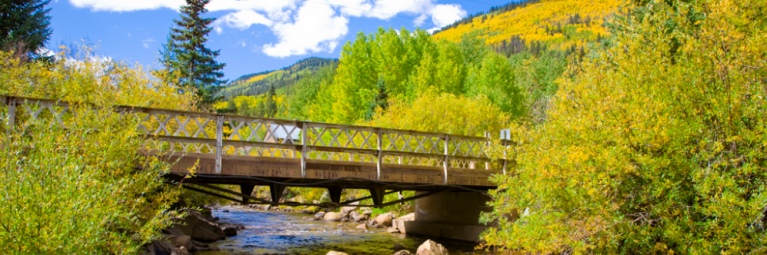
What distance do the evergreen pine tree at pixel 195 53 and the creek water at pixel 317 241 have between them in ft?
49.4

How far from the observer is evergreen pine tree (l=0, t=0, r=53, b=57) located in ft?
85.5

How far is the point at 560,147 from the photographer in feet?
41.0

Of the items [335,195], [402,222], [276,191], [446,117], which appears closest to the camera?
[276,191]

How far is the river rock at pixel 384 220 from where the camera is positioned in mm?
29188

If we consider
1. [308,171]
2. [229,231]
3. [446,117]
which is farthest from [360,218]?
[308,171]

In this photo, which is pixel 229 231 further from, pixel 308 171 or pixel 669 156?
pixel 669 156

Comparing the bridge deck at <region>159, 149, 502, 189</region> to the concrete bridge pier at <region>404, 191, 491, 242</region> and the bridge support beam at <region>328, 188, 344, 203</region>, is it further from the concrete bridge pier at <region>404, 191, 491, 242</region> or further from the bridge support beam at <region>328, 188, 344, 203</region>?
the concrete bridge pier at <region>404, 191, 491, 242</region>

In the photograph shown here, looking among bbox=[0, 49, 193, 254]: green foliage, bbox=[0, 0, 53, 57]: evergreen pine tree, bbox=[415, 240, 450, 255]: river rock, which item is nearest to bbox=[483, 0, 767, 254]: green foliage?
bbox=[415, 240, 450, 255]: river rock

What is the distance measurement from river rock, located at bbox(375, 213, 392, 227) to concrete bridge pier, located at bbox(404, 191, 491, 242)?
343cm

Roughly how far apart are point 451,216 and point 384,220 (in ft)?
23.7

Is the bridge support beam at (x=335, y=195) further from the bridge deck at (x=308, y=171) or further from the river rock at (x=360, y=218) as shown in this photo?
the river rock at (x=360, y=218)

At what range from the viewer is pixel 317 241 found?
22.5m

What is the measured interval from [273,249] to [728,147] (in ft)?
49.6

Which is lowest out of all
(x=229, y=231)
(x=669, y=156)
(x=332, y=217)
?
(x=332, y=217)
